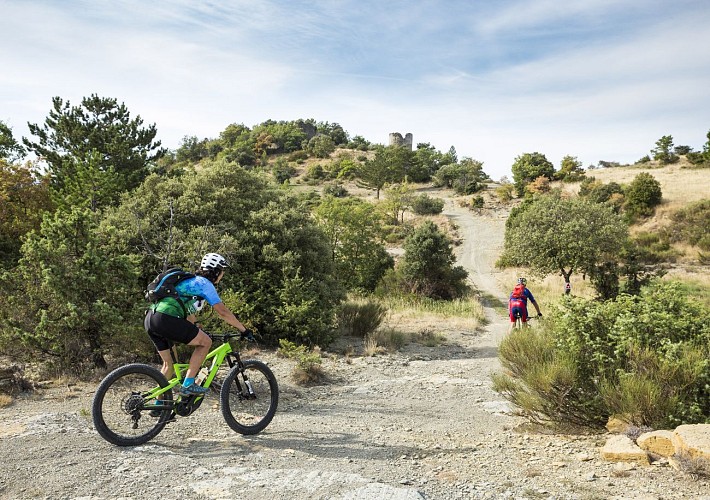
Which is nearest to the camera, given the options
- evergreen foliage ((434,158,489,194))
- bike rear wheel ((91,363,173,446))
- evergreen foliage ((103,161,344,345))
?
bike rear wheel ((91,363,173,446))

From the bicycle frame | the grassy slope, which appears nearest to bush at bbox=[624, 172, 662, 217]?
the grassy slope

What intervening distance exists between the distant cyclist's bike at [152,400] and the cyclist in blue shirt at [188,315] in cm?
15

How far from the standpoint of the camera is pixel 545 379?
6293 mm

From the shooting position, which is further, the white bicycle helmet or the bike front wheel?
the bike front wheel

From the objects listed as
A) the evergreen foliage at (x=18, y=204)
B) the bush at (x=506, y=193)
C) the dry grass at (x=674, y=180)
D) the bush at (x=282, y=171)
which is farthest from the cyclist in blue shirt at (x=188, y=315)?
the bush at (x=282, y=171)

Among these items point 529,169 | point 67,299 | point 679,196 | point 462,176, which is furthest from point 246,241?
point 462,176

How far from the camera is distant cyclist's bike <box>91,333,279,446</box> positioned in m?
5.26

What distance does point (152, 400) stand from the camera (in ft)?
18.0

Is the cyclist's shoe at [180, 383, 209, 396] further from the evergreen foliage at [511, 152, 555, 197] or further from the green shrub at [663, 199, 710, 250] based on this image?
the evergreen foliage at [511, 152, 555, 197]

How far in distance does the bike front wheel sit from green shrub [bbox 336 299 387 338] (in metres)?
8.88

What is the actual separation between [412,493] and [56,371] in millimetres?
6934

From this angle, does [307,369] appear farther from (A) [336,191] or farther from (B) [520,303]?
(A) [336,191]

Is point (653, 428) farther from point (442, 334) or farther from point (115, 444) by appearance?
point (442, 334)

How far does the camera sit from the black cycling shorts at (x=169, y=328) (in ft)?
17.5
